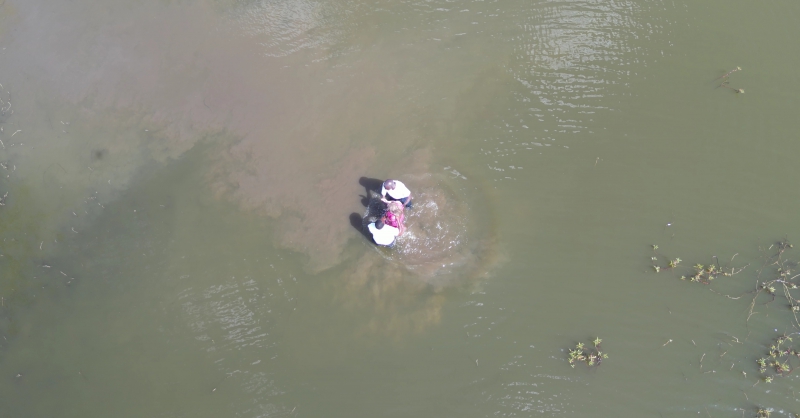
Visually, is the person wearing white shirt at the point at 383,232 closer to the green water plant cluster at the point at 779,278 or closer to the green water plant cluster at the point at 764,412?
the green water plant cluster at the point at 779,278

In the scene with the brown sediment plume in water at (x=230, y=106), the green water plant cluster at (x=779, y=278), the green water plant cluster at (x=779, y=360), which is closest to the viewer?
the green water plant cluster at (x=779, y=360)

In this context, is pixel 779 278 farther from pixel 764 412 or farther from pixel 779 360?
pixel 764 412

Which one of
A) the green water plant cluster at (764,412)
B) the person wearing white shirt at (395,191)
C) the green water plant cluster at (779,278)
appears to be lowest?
the green water plant cluster at (764,412)

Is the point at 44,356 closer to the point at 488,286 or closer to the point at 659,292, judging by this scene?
the point at 488,286

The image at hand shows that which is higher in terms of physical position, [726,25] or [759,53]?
[726,25]

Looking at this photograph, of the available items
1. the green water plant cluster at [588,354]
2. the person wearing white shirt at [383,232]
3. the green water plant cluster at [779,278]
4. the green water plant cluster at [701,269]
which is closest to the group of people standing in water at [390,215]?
the person wearing white shirt at [383,232]

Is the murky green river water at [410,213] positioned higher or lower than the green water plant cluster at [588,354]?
higher

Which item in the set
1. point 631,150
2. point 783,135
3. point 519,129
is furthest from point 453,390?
point 783,135

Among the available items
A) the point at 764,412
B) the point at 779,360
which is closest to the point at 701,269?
the point at 779,360
